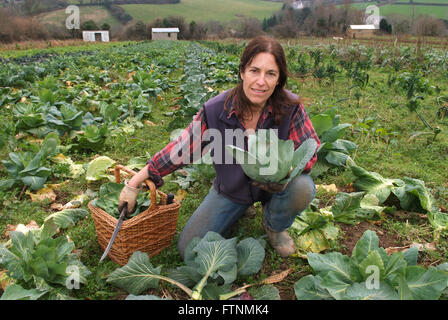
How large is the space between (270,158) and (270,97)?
0.63 metres

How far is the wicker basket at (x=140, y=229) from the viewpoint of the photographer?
206 centimetres

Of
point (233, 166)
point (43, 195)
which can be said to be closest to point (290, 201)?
point (233, 166)

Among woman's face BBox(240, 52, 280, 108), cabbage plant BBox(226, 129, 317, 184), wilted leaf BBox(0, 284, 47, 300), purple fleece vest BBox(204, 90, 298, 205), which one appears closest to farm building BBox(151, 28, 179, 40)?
purple fleece vest BBox(204, 90, 298, 205)

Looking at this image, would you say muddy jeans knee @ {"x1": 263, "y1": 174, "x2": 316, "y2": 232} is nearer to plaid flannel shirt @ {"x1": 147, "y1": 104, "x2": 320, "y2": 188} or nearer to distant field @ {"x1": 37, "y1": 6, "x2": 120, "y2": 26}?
plaid flannel shirt @ {"x1": 147, "y1": 104, "x2": 320, "y2": 188}

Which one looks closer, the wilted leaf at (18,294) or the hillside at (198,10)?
the wilted leaf at (18,294)

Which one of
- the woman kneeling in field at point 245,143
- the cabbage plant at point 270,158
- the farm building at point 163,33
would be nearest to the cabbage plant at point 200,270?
the woman kneeling in field at point 245,143

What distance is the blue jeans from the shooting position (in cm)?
205

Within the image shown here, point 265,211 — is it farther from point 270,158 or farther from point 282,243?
point 270,158

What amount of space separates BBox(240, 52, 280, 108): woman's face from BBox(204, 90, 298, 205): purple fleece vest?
0.62 feet

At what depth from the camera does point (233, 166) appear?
2234 millimetres

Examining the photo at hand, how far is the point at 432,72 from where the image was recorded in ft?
34.0

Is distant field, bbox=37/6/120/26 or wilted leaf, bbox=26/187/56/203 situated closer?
wilted leaf, bbox=26/187/56/203

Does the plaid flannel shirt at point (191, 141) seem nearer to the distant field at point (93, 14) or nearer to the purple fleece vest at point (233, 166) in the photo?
the purple fleece vest at point (233, 166)

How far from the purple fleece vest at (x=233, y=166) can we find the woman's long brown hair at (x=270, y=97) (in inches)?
2.0
